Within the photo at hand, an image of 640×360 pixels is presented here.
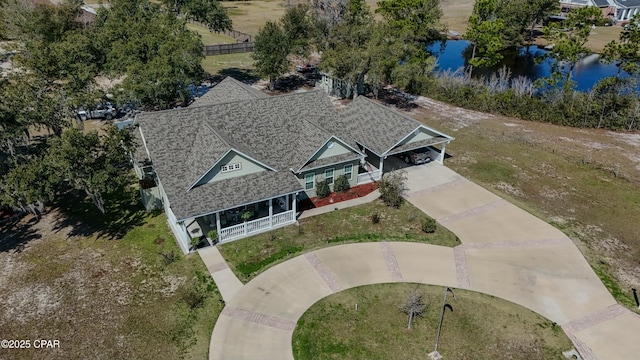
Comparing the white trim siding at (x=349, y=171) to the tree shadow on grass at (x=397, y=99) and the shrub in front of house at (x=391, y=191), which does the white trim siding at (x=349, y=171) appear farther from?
the tree shadow on grass at (x=397, y=99)

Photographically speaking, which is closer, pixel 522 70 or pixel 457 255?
pixel 457 255

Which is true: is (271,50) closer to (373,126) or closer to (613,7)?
(373,126)

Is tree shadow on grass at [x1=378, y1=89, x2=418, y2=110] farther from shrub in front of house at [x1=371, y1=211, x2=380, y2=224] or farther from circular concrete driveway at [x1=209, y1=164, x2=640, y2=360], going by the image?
shrub in front of house at [x1=371, y1=211, x2=380, y2=224]

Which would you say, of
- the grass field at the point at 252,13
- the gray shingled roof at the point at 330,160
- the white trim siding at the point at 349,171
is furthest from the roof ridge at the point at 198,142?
the grass field at the point at 252,13

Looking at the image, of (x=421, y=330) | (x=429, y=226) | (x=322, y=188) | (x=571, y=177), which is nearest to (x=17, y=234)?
(x=322, y=188)

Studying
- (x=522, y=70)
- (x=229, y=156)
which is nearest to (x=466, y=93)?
(x=522, y=70)

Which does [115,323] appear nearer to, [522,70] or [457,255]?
[457,255]

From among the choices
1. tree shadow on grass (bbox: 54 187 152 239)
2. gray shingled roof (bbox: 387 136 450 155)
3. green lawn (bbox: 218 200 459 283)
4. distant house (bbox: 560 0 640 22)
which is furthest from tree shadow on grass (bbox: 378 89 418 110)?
distant house (bbox: 560 0 640 22)
